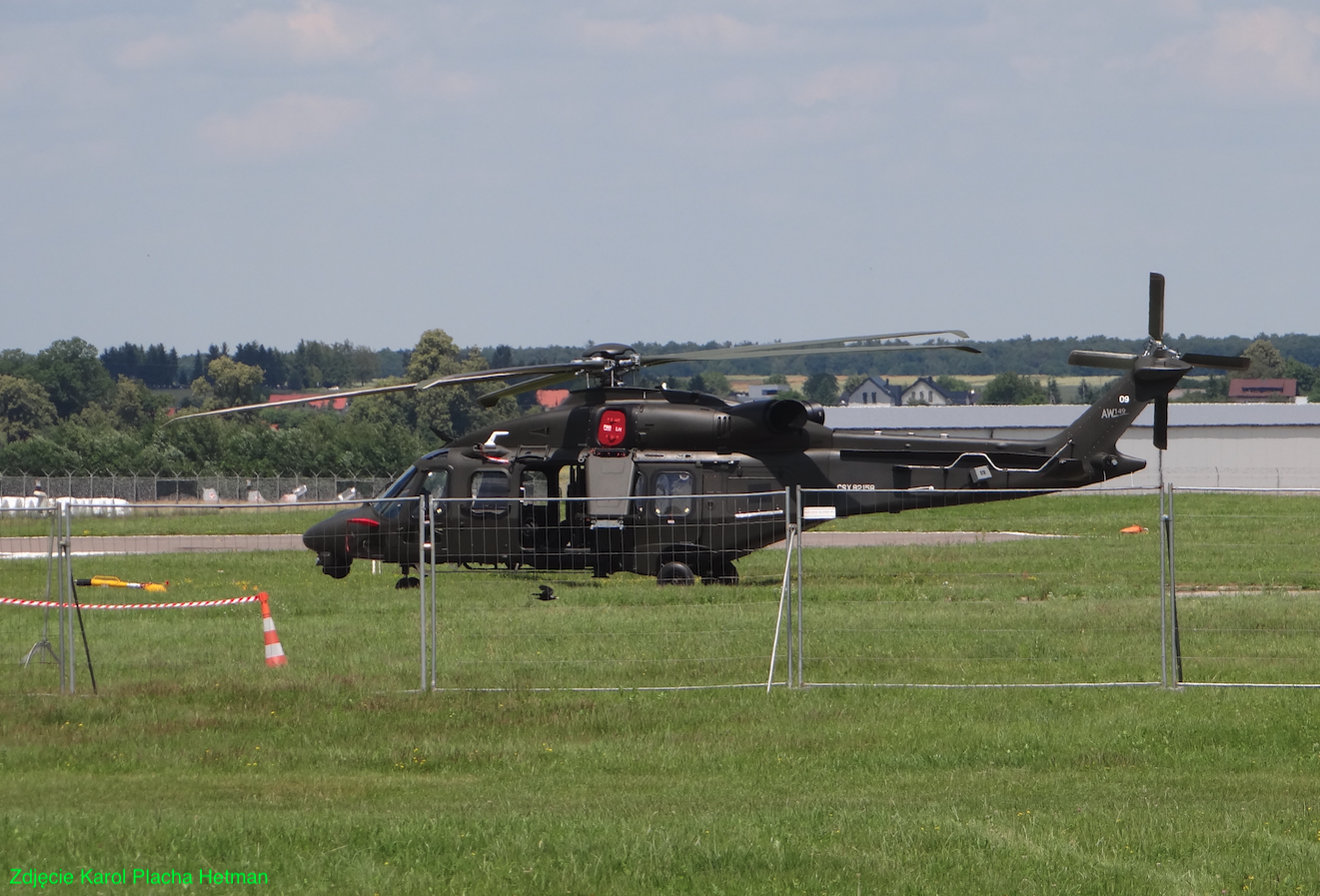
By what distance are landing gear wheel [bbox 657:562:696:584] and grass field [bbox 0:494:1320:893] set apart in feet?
2.49

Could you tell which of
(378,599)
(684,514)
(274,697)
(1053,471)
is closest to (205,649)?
(274,697)

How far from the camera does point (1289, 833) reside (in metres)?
8.03

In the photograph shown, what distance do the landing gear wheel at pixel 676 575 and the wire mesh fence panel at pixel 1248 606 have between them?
6.01m

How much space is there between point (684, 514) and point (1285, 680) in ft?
28.4

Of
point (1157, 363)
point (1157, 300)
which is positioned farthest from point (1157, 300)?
point (1157, 363)

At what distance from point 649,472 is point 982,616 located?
18.4 ft

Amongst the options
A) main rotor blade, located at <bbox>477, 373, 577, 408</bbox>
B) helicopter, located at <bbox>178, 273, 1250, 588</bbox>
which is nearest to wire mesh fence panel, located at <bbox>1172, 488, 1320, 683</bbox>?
helicopter, located at <bbox>178, 273, 1250, 588</bbox>

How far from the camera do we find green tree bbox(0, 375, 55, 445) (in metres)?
144

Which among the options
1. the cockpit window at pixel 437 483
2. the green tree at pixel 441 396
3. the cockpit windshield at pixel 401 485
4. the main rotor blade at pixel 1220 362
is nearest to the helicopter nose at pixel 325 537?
the cockpit windshield at pixel 401 485

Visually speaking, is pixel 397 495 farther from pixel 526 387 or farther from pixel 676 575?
pixel 676 575

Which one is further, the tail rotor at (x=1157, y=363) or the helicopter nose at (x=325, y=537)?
the tail rotor at (x=1157, y=363)

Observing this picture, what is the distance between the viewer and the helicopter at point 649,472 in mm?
19641

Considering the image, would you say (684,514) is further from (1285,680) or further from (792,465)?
Answer: (1285,680)

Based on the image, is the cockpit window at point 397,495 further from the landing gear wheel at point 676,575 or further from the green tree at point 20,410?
the green tree at point 20,410
